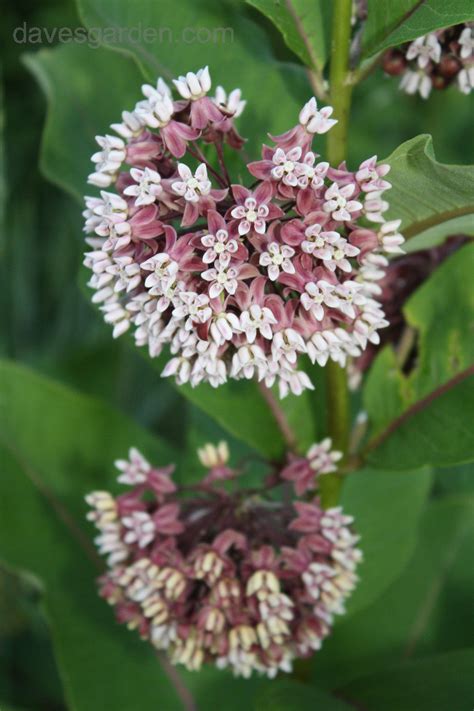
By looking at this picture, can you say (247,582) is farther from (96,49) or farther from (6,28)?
(6,28)

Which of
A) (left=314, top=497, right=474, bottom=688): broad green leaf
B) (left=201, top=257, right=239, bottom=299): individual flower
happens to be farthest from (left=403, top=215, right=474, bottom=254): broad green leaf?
(left=314, top=497, right=474, bottom=688): broad green leaf

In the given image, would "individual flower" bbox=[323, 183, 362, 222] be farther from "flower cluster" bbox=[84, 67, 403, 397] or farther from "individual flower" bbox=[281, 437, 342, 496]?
"individual flower" bbox=[281, 437, 342, 496]

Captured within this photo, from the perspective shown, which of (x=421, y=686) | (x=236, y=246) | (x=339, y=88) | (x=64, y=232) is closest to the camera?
(x=236, y=246)

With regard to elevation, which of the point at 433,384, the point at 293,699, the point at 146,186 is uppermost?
the point at 146,186

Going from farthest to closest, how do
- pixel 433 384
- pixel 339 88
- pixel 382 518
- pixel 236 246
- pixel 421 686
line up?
pixel 382 518
pixel 421 686
pixel 433 384
pixel 339 88
pixel 236 246

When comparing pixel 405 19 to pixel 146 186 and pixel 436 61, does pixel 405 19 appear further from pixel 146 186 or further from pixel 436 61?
pixel 146 186

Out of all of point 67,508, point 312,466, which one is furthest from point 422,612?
point 67,508

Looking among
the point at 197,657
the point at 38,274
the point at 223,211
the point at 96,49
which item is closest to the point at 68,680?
the point at 197,657
